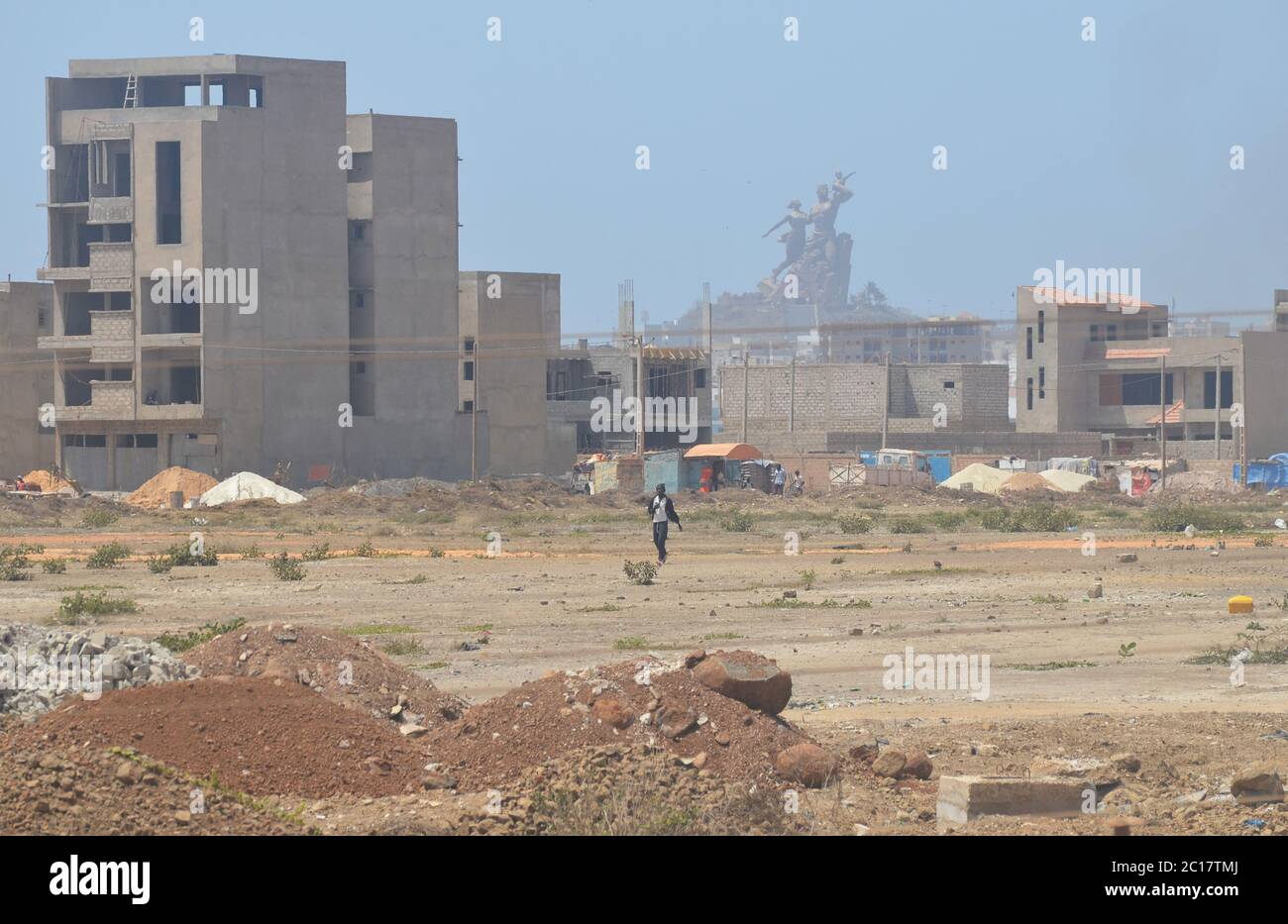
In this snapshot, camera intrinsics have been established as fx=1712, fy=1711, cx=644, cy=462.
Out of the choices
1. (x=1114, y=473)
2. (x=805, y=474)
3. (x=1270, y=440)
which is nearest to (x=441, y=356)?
(x=805, y=474)

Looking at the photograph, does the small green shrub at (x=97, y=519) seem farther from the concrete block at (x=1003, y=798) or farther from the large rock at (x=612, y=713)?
the concrete block at (x=1003, y=798)

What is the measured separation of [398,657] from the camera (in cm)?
1905

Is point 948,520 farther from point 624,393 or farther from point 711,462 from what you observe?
point 624,393

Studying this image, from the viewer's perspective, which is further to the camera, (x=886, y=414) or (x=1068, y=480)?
(x=886, y=414)

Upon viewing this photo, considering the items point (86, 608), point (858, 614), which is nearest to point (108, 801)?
point (86, 608)

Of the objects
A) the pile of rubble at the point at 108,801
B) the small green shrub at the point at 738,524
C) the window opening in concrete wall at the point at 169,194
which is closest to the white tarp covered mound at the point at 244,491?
the window opening in concrete wall at the point at 169,194

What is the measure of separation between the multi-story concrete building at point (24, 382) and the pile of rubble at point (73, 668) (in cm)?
6322

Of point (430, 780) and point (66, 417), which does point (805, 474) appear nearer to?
point (66, 417)

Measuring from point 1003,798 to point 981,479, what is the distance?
203ft

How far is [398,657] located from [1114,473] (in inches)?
2522

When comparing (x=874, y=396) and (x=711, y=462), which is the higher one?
(x=874, y=396)

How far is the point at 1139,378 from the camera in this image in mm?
102312

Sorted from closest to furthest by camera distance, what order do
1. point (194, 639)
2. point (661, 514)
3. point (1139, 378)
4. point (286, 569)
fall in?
1. point (194, 639)
2. point (286, 569)
3. point (661, 514)
4. point (1139, 378)

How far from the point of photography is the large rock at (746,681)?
39.9 ft
